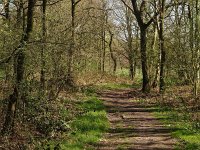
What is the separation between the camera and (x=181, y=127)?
1534 centimetres

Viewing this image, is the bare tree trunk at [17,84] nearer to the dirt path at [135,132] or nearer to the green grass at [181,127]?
the dirt path at [135,132]

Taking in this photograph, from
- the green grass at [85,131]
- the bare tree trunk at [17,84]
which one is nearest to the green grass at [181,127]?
the green grass at [85,131]

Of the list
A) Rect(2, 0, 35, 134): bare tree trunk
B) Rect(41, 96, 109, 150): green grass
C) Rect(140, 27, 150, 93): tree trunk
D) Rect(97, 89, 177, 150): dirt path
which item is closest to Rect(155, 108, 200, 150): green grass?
Rect(97, 89, 177, 150): dirt path

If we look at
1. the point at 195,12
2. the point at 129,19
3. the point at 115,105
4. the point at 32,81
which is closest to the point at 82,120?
the point at 32,81

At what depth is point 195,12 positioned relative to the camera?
2111cm

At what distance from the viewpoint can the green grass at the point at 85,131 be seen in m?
12.0

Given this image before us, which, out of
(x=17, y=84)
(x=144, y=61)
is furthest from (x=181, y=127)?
(x=144, y=61)

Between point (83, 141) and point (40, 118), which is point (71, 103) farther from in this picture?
point (83, 141)

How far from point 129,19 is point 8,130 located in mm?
42671

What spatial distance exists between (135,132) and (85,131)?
198cm

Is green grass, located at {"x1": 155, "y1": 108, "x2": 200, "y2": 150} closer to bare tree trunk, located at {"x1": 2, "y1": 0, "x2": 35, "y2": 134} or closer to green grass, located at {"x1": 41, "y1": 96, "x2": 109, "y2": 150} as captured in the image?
green grass, located at {"x1": 41, "y1": 96, "x2": 109, "y2": 150}

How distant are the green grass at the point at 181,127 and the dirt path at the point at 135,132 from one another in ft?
1.11

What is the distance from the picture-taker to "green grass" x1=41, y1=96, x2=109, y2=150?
12000 millimetres

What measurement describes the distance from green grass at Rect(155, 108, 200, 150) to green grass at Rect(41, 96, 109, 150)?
2781 mm
